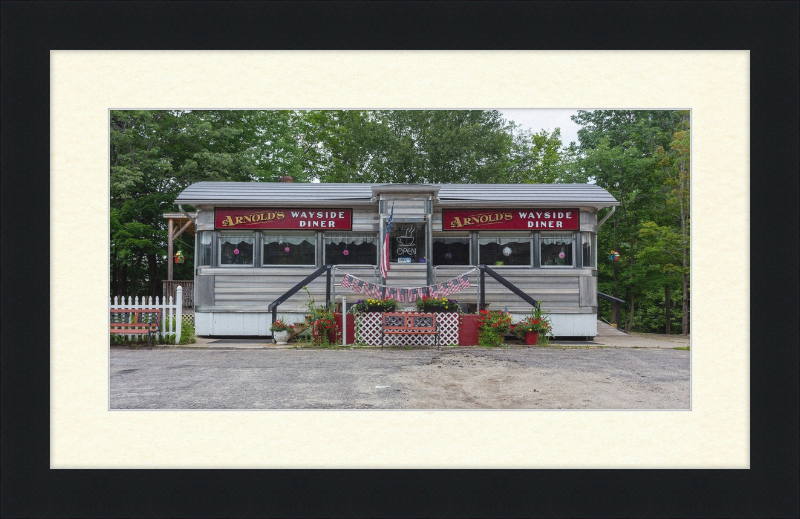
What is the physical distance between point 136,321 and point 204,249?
3.09 metres

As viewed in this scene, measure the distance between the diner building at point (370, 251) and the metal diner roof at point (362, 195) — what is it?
32 millimetres

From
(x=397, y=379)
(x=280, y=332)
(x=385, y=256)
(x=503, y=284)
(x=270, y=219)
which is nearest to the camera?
(x=397, y=379)

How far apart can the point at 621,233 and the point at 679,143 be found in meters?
4.39

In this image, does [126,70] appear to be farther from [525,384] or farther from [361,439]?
[525,384]

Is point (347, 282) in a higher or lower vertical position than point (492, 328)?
higher

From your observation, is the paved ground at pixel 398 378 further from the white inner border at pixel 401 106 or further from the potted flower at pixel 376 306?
the white inner border at pixel 401 106

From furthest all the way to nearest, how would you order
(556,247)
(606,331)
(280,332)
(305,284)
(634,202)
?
1. (634,202)
2. (606,331)
3. (556,247)
4. (305,284)
5. (280,332)

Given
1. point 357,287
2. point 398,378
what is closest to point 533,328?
point 357,287

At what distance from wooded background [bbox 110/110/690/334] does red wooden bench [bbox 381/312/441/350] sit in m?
9.34

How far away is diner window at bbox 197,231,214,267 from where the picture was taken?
1441 centimetres

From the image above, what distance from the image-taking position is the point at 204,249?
569 inches

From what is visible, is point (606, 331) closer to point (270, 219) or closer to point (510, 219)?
point (510, 219)

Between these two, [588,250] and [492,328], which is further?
[588,250]

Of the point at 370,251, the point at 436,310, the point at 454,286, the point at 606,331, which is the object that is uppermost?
the point at 370,251
